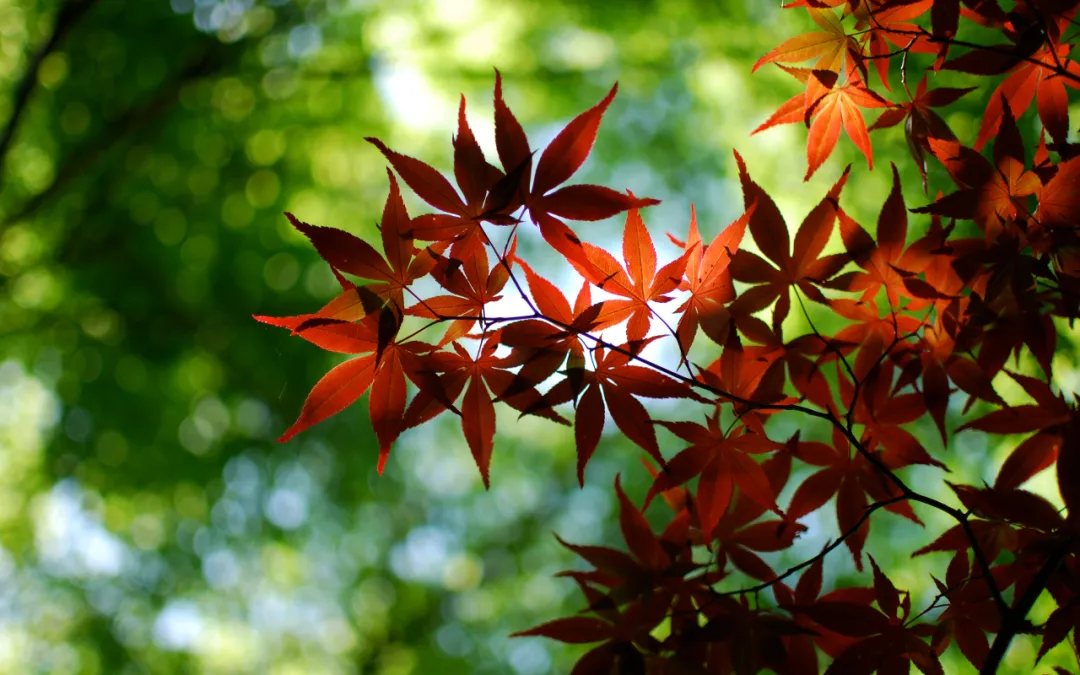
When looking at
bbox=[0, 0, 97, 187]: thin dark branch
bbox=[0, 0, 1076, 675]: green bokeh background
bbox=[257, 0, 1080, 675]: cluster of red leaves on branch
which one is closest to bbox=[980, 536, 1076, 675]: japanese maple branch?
bbox=[257, 0, 1080, 675]: cluster of red leaves on branch

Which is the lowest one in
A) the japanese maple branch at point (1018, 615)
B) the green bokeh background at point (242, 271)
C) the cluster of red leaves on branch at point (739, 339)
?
the japanese maple branch at point (1018, 615)

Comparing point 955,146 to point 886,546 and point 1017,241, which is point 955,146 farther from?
point 886,546

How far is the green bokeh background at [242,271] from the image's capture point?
313 centimetres

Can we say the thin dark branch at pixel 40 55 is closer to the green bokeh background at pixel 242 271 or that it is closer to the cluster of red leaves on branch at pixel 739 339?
the green bokeh background at pixel 242 271

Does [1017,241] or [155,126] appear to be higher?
[155,126]

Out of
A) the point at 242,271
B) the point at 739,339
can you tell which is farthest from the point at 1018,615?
the point at 242,271

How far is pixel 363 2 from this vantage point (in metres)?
3.49

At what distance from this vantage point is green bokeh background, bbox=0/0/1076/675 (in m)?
3.13

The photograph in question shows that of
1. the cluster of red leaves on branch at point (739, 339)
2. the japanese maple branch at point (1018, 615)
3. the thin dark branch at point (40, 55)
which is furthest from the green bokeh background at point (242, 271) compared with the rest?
the japanese maple branch at point (1018, 615)

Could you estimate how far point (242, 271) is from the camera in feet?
10.5

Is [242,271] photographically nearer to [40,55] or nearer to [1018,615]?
[40,55]

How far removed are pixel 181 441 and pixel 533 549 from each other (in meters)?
1.80

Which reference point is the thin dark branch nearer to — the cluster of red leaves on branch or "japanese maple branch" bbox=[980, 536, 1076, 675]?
the cluster of red leaves on branch

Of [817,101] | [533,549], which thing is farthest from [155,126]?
[817,101]
